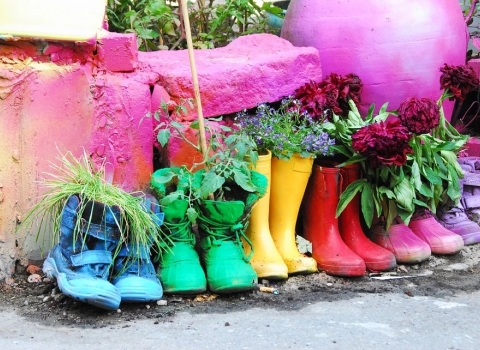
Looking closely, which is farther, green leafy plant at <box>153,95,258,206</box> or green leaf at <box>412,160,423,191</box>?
green leaf at <box>412,160,423,191</box>

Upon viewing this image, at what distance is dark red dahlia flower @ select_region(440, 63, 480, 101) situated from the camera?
315 cm

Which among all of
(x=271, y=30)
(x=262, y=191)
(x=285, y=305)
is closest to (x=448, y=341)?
(x=285, y=305)

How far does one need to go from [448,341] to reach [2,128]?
161 cm

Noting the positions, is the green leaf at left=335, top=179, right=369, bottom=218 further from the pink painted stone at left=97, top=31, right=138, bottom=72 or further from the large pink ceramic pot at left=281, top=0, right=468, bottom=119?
the pink painted stone at left=97, top=31, right=138, bottom=72

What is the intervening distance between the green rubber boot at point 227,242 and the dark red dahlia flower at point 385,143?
391 mm

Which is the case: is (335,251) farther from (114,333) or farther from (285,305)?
(114,333)

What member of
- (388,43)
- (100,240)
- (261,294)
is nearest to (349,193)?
(261,294)

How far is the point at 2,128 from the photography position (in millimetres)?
2713

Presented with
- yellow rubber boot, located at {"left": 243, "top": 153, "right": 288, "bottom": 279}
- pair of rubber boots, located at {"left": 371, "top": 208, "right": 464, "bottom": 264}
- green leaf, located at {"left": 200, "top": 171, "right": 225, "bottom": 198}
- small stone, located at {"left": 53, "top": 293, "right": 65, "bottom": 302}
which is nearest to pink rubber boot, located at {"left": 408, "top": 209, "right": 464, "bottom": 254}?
pair of rubber boots, located at {"left": 371, "top": 208, "right": 464, "bottom": 264}

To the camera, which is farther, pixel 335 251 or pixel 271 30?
pixel 271 30

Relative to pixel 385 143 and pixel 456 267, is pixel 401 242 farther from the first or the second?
pixel 385 143

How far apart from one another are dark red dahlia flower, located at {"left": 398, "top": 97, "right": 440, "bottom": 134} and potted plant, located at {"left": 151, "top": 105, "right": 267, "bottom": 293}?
60 cm

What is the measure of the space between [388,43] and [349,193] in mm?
679

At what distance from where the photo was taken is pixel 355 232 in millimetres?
3076
